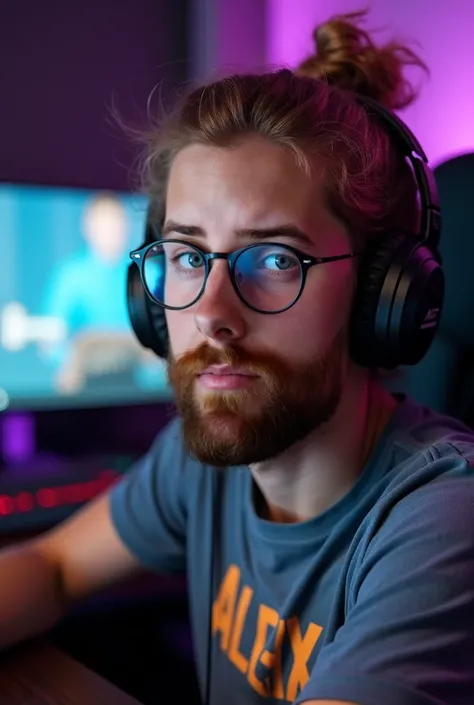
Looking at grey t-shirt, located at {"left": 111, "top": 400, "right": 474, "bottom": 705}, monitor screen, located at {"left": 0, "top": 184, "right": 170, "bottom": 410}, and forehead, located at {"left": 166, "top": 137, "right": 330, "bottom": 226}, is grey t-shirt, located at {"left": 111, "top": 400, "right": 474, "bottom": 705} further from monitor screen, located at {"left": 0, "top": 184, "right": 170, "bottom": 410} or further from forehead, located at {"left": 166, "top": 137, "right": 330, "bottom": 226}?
monitor screen, located at {"left": 0, "top": 184, "right": 170, "bottom": 410}

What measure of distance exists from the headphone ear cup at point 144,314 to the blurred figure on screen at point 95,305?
0.85 meters

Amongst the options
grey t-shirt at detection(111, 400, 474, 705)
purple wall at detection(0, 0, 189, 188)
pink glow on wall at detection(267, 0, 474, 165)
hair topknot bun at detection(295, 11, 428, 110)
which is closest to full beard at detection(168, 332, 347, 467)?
grey t-shirt at detection(111, 400, 474, 705)

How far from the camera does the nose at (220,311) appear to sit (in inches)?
31.7

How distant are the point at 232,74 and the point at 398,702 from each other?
2.31 ft

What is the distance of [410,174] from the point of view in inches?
37.1

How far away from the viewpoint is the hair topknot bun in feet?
3.25

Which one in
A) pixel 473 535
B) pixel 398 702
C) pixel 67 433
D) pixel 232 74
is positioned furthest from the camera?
pixel 67 433

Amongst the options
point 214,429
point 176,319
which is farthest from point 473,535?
point 176,319

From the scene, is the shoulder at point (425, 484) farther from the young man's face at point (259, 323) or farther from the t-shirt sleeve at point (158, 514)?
the t-shirt sleeve at point (158, 514)

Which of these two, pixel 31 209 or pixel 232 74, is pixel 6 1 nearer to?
pixel 31 209

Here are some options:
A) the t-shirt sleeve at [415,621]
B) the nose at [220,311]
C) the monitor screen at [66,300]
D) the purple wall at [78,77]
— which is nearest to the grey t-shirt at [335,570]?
the t-shirt sleeve at [415,621]

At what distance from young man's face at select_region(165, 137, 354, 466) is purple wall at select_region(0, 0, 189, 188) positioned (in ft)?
3.97

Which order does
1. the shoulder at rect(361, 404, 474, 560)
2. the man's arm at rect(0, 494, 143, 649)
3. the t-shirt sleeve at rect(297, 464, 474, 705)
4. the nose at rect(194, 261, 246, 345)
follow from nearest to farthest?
the t-shirt sleeve at rect(297, 464, 474, 705), the shoulder at rect(361, 404, 474, 560), the nose at rect(194, 261, 246, 345), the man's arm at rect(0, 494, 143, 649)

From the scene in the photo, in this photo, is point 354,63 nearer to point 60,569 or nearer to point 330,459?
point 330,459
